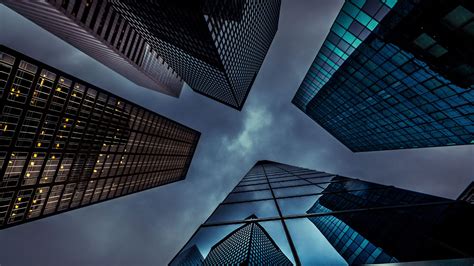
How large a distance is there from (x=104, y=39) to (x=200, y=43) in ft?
153

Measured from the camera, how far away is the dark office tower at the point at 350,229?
457cm

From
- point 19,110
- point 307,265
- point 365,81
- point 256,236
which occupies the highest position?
point 365,81

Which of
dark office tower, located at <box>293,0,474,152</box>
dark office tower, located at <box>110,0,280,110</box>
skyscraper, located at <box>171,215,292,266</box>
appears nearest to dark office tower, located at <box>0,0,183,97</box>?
dark office tower, located at <box>110,0,280,110</box>

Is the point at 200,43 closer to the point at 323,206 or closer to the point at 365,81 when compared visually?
the point at 365,81

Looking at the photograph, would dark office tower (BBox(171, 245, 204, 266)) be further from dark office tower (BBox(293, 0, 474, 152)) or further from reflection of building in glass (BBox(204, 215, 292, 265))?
dark office tower (BBox(293, 0, 474, 152))

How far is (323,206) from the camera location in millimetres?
8039

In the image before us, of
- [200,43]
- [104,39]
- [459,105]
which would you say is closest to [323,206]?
[459,105]

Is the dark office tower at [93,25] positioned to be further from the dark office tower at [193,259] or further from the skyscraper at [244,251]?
the skyscraper at [244,251]

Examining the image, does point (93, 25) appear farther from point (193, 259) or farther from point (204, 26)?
point (193, 259)

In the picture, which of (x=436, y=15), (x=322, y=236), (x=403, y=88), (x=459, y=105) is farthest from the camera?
(x=403, y=88)

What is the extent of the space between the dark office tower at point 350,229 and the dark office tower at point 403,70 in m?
16.5

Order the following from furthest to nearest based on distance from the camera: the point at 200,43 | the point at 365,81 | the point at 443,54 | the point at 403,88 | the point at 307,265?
the point at 200,43
the point at 365,81
the point at 403,88
the point at 443,54
the point at 307,265

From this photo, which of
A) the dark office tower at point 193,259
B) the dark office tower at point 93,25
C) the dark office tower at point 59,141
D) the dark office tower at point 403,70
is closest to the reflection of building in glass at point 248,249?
the dark office tower at point 193,259

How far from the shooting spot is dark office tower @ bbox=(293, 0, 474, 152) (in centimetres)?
1669
